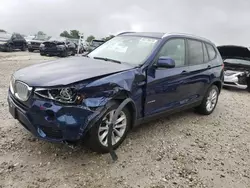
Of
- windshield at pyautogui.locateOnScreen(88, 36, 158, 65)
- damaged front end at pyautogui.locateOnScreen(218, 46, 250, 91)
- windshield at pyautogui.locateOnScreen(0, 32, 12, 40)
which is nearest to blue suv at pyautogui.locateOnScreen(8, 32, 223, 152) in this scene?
windshield at pyautogui.locateOnScreen(88, 36, 158, 65)

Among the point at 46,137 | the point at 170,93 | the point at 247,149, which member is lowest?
the point at 247,149

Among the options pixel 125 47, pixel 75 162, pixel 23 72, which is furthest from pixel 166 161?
pixel 23 72

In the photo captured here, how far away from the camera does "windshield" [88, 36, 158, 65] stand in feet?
14.1

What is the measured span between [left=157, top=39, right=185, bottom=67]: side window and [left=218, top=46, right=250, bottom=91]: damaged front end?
637 centimetres

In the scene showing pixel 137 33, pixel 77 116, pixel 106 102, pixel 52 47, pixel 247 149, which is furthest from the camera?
pixel 52 47

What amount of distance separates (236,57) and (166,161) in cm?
944

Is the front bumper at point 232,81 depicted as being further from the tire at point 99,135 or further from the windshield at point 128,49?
the tire at point 99,135

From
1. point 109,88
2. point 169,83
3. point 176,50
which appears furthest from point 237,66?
point 109,88

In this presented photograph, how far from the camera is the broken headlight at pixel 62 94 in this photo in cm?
318

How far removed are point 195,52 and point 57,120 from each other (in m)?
3.28

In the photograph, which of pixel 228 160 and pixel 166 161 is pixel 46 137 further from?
pixel 228 160

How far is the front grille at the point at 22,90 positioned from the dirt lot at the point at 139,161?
748 millimetres

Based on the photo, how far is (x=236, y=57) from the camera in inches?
466

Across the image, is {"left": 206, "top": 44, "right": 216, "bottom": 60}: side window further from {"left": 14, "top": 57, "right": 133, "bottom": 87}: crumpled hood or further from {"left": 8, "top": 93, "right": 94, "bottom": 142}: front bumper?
{"left": 8, "top": 93, "right": 94, "bottom": 142}: front bumper
